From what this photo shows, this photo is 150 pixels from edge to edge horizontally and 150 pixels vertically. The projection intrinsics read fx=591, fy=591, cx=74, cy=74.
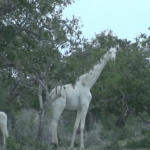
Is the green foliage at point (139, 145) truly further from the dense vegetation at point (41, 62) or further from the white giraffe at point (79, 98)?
the white giraffe at point (79, 98)

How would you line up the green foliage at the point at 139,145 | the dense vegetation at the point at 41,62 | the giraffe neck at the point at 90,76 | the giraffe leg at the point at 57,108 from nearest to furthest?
1. the dense vegetation at the point at 41,62
2. the green foliage at the point at 139,145
3. the giraffe leg at the point at 57,108
4. the giraffe neck at the point at 90,76

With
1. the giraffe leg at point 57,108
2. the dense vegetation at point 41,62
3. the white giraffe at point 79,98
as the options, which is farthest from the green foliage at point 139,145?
the giraffe leg at point 57,108

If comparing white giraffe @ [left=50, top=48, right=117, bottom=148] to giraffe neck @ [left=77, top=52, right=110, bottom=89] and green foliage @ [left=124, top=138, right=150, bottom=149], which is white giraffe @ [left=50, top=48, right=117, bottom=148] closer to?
giraffe neck @ [left=77, top=52, right=110, bottom=89]

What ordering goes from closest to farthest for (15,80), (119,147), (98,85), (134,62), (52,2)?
(52,2)
(15,80)
(119,147)
(134,62)
(98,85)

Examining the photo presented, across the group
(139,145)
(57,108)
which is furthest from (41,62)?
(139,145)

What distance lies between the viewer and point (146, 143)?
20.7 m

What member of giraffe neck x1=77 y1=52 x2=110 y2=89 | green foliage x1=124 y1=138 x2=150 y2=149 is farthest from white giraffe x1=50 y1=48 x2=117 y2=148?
green foliage x1=124 y1=138 x2=150 y2=149

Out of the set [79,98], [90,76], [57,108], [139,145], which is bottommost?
[139,145]

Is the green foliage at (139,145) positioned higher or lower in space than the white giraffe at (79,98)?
lower

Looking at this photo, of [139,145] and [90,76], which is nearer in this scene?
[139,145]

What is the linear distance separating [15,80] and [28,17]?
9.43ft

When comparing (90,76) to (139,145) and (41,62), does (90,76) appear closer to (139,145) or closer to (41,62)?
(139,145)

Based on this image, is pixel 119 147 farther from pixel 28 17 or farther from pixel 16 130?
pixel 28 17

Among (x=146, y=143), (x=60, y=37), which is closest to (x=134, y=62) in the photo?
(x=146, y=143)
